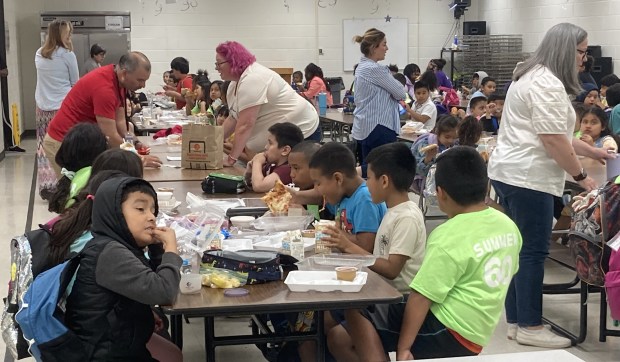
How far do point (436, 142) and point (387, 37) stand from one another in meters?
9.51

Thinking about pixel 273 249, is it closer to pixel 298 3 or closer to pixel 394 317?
pixel 394 317

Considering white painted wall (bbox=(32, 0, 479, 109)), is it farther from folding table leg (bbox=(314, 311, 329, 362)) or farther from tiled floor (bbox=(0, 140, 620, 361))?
folding table leg (bbox=(314, 311, 329, 362))

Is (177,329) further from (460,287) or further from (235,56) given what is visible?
(235,56)

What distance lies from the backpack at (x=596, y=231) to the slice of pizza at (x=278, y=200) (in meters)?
1.41

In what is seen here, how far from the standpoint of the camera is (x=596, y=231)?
4055mm

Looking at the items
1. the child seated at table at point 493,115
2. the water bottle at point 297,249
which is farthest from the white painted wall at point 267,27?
the water bottle at point 297,249

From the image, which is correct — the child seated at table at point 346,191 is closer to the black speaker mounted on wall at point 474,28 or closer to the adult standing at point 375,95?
the adult standing at point 375,95

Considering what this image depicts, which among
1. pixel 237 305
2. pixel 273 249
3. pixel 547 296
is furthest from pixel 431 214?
pixel 237 305

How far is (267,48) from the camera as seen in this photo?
15.5 metres

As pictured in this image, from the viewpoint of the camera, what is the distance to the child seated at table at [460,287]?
2775 millimetres

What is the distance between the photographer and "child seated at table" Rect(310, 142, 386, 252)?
3.47 metres

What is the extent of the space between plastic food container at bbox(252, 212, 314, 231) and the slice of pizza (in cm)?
16

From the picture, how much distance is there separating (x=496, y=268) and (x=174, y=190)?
235cm

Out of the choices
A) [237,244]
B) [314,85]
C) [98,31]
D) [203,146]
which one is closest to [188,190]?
[203,146]
